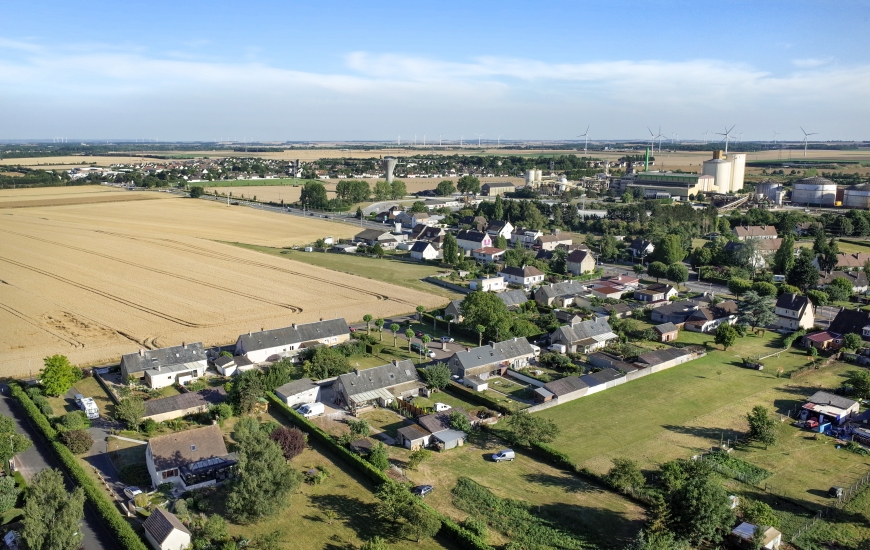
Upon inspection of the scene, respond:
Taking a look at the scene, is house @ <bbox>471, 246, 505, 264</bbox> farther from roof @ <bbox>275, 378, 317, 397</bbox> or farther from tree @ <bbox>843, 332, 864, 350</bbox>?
roof @ <bbox>275, 378, 317, 397</bbox>

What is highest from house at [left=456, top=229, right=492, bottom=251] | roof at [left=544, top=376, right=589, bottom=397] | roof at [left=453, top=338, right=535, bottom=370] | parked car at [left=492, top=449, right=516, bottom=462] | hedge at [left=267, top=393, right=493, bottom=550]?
house at [left=456, top=229, right=492, bottom=251]

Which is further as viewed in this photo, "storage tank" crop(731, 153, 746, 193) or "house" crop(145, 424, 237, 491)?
"storage tank" crop(731, 153, 746, 193)

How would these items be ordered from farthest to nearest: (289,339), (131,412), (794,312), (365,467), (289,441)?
1. (794,312)
2. (289,339)
3. (131,412)
4. (289,441)
5. (365,467)

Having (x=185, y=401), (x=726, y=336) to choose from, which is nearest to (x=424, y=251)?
(x=726, y=336)

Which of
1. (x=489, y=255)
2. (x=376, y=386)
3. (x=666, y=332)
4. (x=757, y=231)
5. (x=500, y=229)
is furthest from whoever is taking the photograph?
(x=500, y=229)

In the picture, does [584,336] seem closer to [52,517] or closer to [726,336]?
[726,336]

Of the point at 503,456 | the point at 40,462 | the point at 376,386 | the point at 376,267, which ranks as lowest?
the point at 503,456

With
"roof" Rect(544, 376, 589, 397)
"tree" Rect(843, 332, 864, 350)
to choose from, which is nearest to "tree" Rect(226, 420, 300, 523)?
"roof" Rect(544, 376, 589, 397)

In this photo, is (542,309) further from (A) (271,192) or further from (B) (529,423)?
(A) (271,192)
